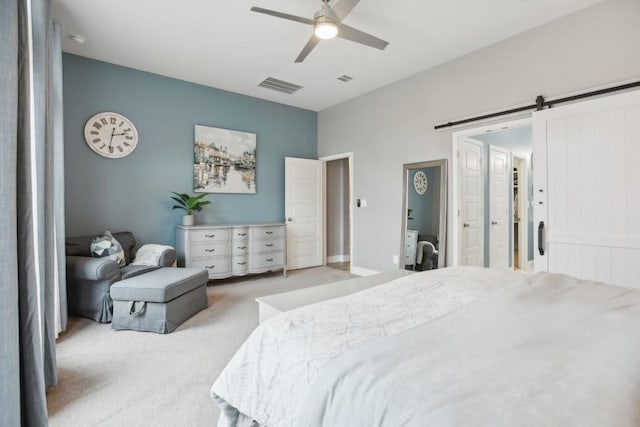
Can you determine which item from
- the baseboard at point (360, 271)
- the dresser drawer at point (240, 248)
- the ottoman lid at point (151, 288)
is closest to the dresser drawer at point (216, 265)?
the dresser drawer at point (240, 248)

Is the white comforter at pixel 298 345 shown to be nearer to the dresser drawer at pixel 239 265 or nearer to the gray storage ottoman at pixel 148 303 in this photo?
the gray storage ottoman at pixel 148 303

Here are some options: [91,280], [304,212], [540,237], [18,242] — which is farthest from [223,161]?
[540,237]

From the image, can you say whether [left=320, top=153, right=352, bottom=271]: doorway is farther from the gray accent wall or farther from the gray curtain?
the gray curtain

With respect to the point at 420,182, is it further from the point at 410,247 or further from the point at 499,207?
the point at 499,207

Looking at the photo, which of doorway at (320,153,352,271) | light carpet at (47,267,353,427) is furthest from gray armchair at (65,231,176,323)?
doorway at (320,153,352,271)

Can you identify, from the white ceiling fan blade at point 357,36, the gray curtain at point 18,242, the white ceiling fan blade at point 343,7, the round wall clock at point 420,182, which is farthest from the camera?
the round wall clock at point 420,182

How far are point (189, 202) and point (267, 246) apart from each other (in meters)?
1.28

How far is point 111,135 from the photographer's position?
3873 millimetres

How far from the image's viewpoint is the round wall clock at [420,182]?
163 inches

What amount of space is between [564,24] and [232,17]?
3131mm

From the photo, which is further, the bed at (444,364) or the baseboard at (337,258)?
the baseboard at (337,258)

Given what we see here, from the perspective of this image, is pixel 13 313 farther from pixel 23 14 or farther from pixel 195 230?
pixel 195 230

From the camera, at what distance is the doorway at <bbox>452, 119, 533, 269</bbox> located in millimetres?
3771

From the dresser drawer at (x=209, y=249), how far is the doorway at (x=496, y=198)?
10.0 feet
